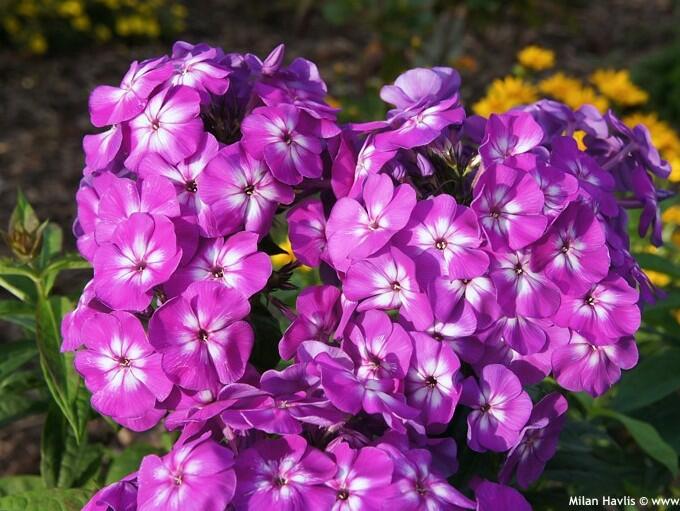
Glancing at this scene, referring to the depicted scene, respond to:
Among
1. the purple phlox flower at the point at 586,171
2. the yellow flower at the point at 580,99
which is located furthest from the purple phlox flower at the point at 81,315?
the yellow flower at the point at 580,99

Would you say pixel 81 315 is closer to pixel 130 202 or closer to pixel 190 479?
pixel 130 202

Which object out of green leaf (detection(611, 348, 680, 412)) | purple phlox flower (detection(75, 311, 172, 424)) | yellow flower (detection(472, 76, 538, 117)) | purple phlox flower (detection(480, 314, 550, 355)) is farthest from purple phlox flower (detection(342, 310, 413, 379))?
yellow flower (detection(472, 76, 538, 117))

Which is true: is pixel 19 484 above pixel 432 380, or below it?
below

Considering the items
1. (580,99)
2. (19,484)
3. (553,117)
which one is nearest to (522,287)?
(553,117)

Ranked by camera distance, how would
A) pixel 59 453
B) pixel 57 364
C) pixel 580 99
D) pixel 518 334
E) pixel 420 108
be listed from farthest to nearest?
pixel 580 99, pixel 59 453, pixel 57 364, pixel 420 108, pixel 518 334

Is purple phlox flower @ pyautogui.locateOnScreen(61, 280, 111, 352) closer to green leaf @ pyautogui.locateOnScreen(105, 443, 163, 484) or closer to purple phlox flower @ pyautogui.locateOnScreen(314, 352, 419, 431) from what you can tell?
purple phlox flower @ pyautogui.locateOnScreen(314, 352, 419, 431)

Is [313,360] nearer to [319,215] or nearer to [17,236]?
[319,215]
